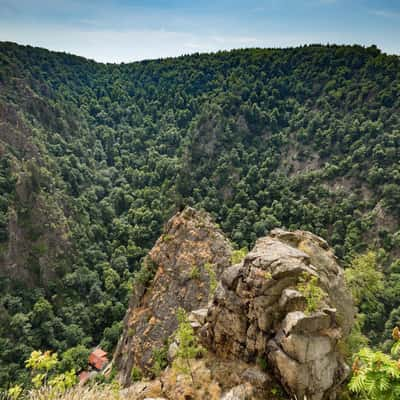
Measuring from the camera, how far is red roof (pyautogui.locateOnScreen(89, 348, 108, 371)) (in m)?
39.9

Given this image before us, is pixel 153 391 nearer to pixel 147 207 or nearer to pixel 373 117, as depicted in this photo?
pixel 147 207

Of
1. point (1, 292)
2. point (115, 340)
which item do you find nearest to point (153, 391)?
point (115, 340)

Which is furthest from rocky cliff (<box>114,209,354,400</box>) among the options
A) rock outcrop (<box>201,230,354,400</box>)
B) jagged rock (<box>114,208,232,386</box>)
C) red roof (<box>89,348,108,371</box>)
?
red roof (<box>89,348,108,371</box>)

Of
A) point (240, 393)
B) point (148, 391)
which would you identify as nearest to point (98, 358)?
point (148, 391)

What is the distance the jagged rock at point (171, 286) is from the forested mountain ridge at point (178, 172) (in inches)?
881

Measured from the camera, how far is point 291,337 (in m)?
10.5

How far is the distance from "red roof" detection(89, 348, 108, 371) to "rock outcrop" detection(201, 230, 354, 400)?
32.4 meters

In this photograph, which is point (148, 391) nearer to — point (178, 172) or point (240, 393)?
point (240, 393)

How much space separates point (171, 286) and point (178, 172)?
56061 millimetres

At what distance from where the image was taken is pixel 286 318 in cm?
1110

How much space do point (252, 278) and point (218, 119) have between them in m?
78.4

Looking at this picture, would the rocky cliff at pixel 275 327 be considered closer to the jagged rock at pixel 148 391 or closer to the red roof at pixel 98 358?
the jagged rock at pixel 148 391

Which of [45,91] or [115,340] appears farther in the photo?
[45,91]

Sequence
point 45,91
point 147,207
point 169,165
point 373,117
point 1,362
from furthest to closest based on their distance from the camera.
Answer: point 45,91 → point 169,165 → point 147,207 → point 373,117 → point 1,362
